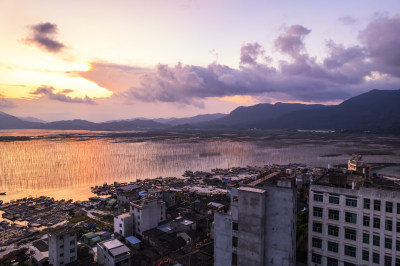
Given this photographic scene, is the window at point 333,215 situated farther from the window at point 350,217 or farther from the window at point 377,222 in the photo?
the window at point 377,222

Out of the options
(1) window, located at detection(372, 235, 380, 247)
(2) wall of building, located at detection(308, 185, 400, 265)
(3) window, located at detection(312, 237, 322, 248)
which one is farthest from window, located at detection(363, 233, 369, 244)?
(3) window, located at detection(312, 237, 322, 248)

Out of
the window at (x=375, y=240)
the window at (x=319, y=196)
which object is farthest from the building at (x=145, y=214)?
the window at (x=375, y=240)

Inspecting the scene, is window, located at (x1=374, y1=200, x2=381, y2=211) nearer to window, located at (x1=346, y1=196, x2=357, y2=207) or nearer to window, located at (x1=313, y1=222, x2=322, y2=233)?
window, located at (x1=346, y1=196, x2=357, y2=207)

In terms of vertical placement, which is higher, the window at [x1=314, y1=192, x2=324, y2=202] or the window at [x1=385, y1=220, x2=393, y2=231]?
the window at [x1=314, y1=192, x2=324, y2=202]

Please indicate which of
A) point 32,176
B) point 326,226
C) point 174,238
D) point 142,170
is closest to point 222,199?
point 174,238

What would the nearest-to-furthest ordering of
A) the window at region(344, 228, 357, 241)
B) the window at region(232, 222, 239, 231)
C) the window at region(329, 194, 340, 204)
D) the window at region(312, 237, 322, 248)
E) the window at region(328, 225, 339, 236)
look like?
the window at region(232, 222, 239, 231), the window at region(344, 228, 357, 241), the window at region(329, 194, 340, 204), the window at region(328, 225, 339, 236), the window at region(312, 237, 322, 248)

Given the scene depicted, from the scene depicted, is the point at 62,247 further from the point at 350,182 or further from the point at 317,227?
the point at 350,182

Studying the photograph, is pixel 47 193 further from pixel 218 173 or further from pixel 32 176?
pixel 218 173
